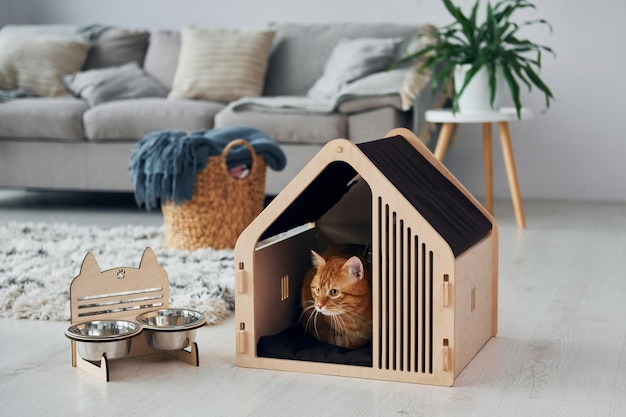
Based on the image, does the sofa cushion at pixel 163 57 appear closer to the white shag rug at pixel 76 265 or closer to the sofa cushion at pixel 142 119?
the sofa cushion at pixel 142 119

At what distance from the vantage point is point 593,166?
4.68 m

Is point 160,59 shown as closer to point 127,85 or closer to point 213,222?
point 127,85

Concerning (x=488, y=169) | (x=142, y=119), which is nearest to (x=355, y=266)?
(x=488, y=169)

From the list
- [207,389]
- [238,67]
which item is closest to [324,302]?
[207,389]

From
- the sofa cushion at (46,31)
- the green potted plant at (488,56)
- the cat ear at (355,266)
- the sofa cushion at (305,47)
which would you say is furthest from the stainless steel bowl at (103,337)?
the sofa cushion at (46,31)

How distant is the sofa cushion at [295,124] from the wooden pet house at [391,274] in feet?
5.63

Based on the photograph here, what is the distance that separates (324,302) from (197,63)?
2.76m

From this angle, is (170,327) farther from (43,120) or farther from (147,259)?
(43,120)

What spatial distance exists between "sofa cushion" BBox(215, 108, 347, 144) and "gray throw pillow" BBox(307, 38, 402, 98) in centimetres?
38

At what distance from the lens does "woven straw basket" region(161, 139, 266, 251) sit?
3240 mm

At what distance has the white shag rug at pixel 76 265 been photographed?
248 centimetres

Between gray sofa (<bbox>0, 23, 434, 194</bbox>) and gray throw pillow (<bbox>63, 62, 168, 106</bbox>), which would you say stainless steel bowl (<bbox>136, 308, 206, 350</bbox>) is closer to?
gray sofa (<bbox>0, 23, 434, 194</bbox>)

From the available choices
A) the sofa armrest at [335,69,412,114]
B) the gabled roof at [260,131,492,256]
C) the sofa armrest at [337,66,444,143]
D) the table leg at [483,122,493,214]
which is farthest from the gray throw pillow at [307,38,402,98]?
the gabled roof at [260,131,492,256]

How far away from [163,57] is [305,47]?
748 mm
